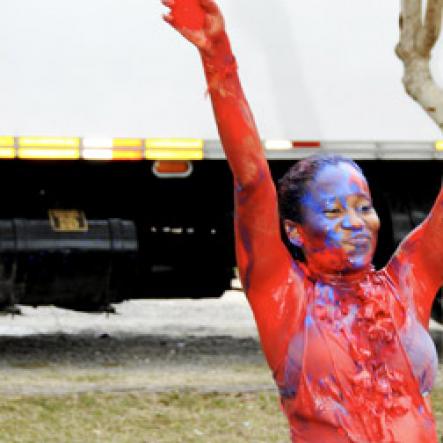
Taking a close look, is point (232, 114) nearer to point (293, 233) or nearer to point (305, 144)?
A: point (293, 233)

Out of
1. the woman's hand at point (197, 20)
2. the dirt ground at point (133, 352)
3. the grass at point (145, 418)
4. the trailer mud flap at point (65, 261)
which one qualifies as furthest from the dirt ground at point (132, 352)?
the woman's hand at point (197, 20)

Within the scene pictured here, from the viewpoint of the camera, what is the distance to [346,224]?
267 cm

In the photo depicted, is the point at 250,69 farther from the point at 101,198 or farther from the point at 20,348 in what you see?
the point at 20,348

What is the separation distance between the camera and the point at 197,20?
2523 millimetres

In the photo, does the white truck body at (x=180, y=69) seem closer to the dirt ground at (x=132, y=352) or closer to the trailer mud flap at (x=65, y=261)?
the trailer mud flap at (x=65, y=261)

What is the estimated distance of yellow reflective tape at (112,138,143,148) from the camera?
Answer: 9.93 metres

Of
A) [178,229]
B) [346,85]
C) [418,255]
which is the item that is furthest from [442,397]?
[418,255]

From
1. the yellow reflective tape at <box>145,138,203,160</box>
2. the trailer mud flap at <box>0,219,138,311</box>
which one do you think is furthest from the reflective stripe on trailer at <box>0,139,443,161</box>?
the trailer mud flap at <box>0,219,138,311</box>

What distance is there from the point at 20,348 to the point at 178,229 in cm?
170

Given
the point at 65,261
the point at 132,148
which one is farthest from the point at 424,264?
the point at 65,261

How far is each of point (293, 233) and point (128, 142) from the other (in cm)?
727

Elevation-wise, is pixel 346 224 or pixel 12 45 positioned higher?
pixel 346 224

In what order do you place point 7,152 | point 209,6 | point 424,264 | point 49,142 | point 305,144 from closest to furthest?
point 209,6, point 424,264, point 7,152, point 49,142, point 305,144

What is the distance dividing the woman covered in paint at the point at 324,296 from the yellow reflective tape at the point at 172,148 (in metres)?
7.22
